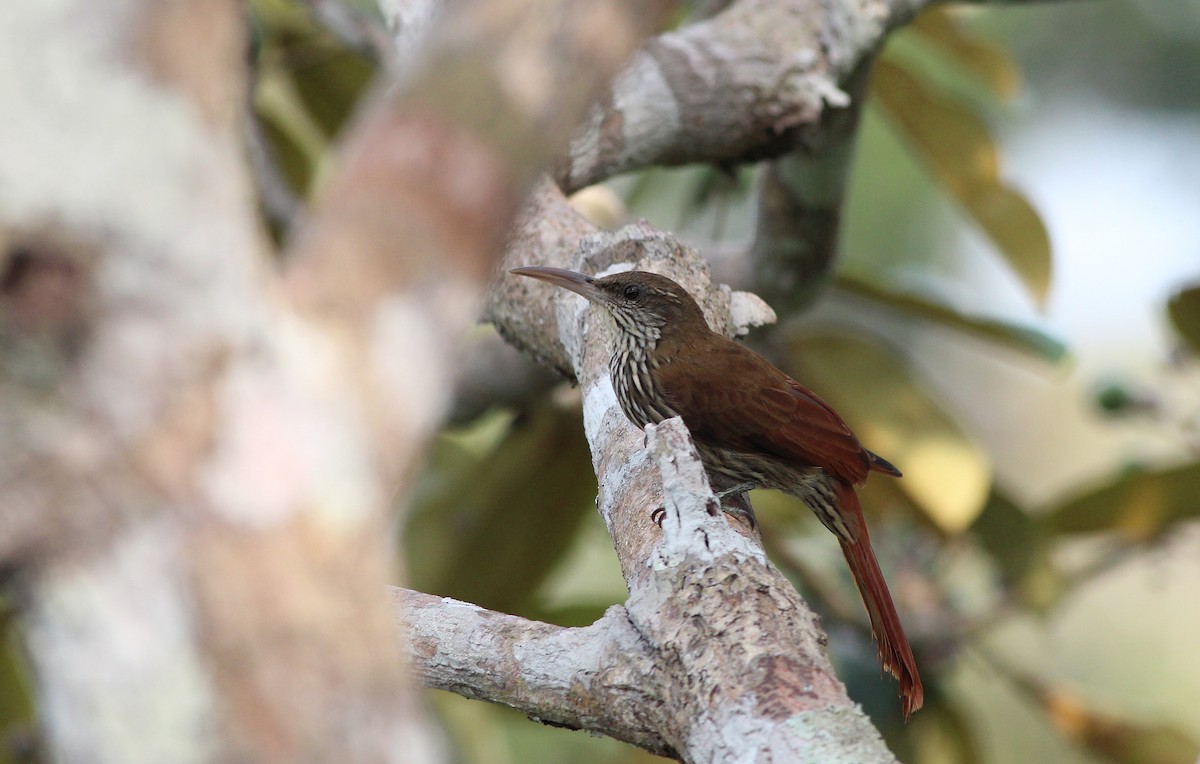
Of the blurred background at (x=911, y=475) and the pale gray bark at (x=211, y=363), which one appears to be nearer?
A: the pale gray bark at (x=211, y=363)

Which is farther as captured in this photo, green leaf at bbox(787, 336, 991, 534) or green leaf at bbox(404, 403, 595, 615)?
green leaf at bbox(404, 403, 595, 615)

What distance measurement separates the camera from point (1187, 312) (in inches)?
141

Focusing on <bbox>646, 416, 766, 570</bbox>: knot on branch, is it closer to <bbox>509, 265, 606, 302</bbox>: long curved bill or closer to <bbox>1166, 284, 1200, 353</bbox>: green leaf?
<bbox>509, 265, 606, 302</bbox>: long curved bill

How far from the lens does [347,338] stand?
88 centimetres

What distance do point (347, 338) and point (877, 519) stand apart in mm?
3206

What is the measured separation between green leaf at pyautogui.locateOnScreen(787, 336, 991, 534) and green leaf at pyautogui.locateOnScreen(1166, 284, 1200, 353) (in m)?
0.67

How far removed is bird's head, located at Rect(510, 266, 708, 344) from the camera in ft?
8.49

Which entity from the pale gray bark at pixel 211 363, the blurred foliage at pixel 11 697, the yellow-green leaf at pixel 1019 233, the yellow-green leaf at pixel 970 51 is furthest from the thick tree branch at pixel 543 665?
the yellow-green leaf at pixel 970 51

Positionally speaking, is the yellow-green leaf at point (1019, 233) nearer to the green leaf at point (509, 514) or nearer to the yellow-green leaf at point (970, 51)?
the yellow-green leaf at point (970, 51)

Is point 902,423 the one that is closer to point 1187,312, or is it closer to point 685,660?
point 1187,312

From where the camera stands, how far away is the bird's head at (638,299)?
259cm

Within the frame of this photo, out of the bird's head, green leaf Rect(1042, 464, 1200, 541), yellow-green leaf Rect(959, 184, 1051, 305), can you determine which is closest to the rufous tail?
the bird's head

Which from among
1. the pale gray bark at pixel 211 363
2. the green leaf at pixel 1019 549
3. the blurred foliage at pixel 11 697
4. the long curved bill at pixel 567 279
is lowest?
the green leaf at pixel 1019 549

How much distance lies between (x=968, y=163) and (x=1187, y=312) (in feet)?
2.52
